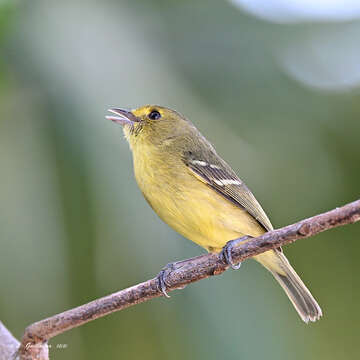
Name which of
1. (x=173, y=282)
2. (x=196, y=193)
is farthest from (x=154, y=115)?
(x=173, y=282)

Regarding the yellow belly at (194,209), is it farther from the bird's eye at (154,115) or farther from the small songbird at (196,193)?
the bird's eye at (154,115)

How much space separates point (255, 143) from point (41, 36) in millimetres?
2017

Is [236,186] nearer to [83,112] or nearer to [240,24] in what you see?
[83,112]

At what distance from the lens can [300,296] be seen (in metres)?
4.02

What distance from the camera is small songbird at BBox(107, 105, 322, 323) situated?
3688 mm

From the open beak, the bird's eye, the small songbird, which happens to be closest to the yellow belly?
the small songbird

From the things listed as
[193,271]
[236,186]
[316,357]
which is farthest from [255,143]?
[193,271]

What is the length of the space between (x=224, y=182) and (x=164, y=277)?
962 mm

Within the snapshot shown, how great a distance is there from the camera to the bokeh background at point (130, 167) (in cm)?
407

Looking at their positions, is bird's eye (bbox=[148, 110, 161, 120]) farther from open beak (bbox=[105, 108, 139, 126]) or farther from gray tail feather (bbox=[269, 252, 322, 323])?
gray tail feather (bbox=[269, 252, 322, 323])

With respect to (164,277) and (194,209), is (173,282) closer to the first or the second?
(164,277)

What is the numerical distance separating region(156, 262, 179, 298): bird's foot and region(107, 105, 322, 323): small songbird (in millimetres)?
219

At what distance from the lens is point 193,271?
8.84 feet

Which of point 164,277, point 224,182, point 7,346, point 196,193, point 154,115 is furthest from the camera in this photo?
point 154,115
